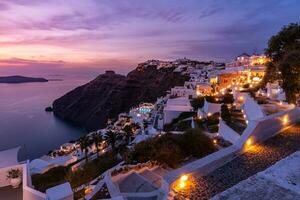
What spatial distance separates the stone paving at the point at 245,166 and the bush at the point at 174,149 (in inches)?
97.1

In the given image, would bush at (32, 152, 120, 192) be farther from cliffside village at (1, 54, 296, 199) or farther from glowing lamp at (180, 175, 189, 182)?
glowing lamp at (180, 175, 189, 182)

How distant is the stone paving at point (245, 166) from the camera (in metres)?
6.65

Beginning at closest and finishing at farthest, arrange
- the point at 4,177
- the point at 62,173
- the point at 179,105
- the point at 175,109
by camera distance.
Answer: the point at 4,177 → the point at 62,173 → the point at 175,109 → the point at 179,105

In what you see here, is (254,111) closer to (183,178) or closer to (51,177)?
(183,178)

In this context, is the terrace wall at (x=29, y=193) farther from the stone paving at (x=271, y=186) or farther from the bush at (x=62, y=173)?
the bush at (x=62, y=173)

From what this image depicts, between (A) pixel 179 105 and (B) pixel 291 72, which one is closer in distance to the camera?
(B) pixel 291 72

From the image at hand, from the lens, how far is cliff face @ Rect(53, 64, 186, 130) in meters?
74.4

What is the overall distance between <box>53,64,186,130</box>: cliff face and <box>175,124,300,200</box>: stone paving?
57.2 m

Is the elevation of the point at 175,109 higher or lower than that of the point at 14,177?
lower

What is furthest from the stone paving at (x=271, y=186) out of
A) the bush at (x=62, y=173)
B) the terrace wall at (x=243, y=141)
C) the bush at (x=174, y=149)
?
the bush at (x=62, y=173)

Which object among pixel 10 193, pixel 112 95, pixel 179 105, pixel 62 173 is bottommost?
pixel 112 95

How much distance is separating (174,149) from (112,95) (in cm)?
7472

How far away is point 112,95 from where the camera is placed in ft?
275

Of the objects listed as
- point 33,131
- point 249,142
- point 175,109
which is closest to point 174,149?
point 249,142
